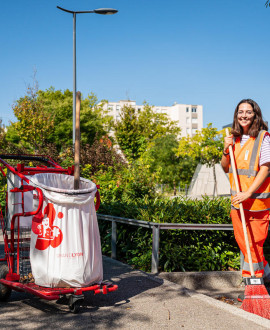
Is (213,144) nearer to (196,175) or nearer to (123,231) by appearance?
(196,175)

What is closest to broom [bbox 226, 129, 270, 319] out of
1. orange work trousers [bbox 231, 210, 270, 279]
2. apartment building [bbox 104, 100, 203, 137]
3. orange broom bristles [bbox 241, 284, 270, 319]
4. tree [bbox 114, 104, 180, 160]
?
orange broom bristles [bbox 241, 284, 270, 319]

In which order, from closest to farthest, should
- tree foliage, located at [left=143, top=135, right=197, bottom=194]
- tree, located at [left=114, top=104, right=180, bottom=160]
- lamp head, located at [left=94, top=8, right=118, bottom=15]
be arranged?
1. lamp head, located at [left=94, top=8, right=118, bottom=15]
2. tree, located at [left=114, top=104, right=180, bottom=160]
3. tree foliage, located at [left=143, top=135, right=197, bottom=194]

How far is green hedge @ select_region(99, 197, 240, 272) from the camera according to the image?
239 inches

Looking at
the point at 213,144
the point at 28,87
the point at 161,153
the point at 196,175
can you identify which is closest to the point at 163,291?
the point at 28,87

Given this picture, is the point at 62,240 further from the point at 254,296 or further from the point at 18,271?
the point at 254,296

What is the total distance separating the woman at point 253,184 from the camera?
4398 millimetres

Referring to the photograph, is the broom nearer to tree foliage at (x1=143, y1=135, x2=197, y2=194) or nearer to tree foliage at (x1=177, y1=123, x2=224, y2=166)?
tree foliage at (x1=177, y1=123, x2=224, y2=166)

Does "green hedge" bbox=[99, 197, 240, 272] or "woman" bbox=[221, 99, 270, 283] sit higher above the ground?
"woman" bbox=[221, 99, 270, 283]

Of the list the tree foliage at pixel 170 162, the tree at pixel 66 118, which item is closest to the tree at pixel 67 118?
the tree at pixel 66 118

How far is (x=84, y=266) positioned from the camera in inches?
158

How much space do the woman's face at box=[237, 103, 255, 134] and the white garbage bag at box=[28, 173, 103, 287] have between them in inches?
73.9

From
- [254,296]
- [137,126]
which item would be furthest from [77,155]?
[137,126]

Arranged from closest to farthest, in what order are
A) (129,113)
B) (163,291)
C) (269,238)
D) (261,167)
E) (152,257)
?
(261,167)
(163,291)
(152,257)
(269,238)
(129,113)

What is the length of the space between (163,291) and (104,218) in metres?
2.60
